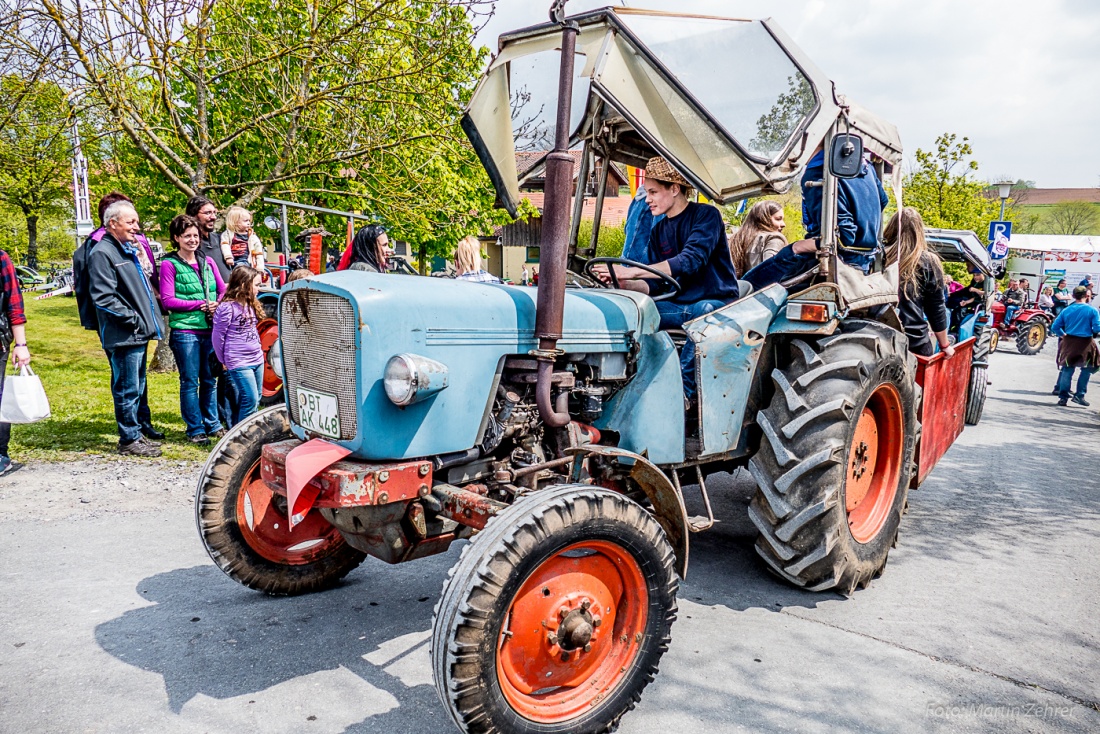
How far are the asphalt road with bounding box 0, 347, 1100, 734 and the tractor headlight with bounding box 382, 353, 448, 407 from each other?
111cm

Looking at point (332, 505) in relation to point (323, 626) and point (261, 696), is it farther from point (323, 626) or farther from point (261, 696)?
point (323, 626)

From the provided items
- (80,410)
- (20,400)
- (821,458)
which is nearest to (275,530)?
(821,458)

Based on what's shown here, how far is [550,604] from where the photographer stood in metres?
2.54

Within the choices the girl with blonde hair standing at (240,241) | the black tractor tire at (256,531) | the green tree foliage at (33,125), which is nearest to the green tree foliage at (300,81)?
the green tree foliage at (33,125)

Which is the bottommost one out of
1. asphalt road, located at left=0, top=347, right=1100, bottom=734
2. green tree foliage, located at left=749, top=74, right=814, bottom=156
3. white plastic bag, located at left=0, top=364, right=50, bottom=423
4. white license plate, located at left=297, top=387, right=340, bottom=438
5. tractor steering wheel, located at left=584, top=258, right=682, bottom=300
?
asphalt road, located at left=0, top=347, right=1100, bottom=734

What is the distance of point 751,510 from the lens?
375 cm

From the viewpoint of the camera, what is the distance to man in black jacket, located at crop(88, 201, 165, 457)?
566 cm

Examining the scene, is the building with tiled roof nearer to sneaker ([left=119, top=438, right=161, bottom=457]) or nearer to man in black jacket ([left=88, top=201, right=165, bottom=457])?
man in black jacket ([left=88, top=201, right=165, bottom=457])

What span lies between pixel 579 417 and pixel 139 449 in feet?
13.4

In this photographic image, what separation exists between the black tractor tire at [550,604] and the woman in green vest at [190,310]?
4.60 meters

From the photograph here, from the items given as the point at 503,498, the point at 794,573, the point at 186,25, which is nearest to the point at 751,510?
the point at 794,573

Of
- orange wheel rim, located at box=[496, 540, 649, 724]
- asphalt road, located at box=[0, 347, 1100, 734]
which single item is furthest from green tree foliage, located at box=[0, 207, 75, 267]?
orange wheel rim, located at box=[496, 540, 649, 724]

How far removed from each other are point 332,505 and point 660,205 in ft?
7.78

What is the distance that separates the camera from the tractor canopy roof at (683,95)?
124 inches
